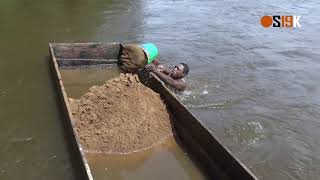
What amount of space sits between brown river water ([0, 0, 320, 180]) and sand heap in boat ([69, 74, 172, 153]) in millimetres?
347

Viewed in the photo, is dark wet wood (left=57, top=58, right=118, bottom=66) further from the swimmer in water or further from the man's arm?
the man's arm

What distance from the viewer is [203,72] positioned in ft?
36.3

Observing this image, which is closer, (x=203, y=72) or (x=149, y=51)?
(x=149, y=51)

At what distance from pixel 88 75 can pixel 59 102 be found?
1.90 m

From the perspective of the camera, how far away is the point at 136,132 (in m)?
7.39

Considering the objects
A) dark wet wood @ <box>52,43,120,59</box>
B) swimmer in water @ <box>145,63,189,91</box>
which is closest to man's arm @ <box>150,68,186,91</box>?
swimmer in water @ <box>145,63,189,91</box>

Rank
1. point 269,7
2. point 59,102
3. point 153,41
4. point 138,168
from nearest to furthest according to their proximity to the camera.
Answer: point 138,168 < point 59,102 < point 153,41 < point 269,7

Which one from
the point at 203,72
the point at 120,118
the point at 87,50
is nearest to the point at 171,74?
the point at 203,72

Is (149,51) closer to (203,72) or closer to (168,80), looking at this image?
(168,80)

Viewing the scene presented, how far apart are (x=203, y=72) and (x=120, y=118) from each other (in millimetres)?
4170

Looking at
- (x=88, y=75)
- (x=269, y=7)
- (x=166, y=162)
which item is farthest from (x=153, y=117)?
(x=269, y=7)

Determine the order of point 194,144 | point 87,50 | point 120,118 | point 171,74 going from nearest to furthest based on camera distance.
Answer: point 194,144 < point 120,118 < point 171,74 < point 87,50

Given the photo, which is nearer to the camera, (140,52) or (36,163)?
(36,163)

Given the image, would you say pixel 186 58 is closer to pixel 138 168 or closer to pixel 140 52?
pixel 140 52
